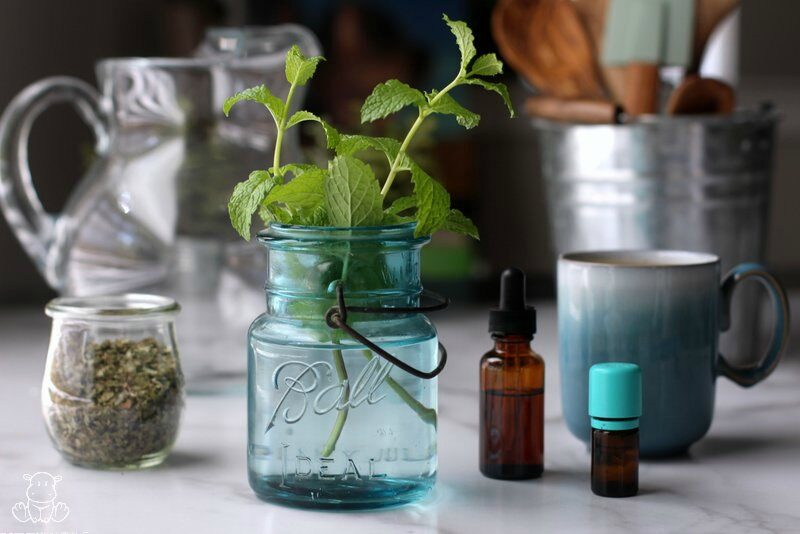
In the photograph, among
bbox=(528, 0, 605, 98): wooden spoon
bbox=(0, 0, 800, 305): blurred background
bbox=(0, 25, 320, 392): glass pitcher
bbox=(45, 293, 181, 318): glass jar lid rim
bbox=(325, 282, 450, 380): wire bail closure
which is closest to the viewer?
bbox=(325, 282, 450, 380): wire bail closure

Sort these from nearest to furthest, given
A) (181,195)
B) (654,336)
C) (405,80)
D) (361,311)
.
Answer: (361,311) → (654,336) → (181,195) → (405,80)

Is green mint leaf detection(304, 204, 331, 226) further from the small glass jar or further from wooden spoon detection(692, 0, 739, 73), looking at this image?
wooden spoon detection(692, 0, 739, 73)

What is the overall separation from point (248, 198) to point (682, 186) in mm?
476

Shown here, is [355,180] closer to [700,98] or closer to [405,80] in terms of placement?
[700,98]

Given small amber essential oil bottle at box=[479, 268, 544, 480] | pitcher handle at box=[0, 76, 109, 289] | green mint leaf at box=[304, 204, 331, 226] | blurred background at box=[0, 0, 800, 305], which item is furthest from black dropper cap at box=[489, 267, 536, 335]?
blurred background at box=[0, 0, 800, 305]

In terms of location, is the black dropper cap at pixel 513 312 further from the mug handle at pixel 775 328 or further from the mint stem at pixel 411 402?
the mug handle at pixel 775 328

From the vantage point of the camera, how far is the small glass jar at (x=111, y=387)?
67 cm

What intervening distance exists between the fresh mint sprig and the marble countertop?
150 millimetres

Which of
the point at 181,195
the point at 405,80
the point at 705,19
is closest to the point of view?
the point at 181,195

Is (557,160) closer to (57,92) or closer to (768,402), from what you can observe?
(768,402)

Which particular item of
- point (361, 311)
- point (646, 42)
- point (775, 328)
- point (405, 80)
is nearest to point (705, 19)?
point (646, 42)

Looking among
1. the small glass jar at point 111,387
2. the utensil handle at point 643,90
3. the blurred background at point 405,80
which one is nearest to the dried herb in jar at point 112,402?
the small glass jar at point 111,387

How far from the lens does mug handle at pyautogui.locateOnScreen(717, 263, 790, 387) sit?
757mm

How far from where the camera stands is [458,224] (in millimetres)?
626
